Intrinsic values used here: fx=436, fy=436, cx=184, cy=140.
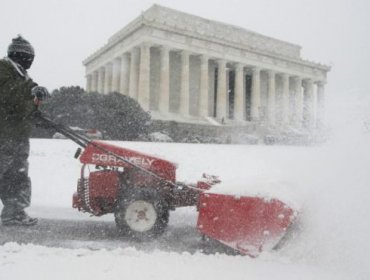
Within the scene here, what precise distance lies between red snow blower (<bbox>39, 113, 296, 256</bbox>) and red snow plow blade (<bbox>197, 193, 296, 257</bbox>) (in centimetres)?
1

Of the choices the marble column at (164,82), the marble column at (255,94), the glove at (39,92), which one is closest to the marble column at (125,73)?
the marble column at (164,82)

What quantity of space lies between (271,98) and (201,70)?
12.1 meters

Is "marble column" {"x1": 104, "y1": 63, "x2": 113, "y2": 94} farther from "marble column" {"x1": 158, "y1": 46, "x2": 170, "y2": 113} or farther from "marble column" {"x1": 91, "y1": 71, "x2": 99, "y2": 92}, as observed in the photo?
"marble column" {"x1": 158, "y1": 46, "x2": 170, "y2": 113}

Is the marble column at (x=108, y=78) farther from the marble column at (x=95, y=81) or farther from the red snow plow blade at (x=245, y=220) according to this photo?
the red snow plow blade at (x=245, y=220)

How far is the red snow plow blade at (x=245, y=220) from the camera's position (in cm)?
432

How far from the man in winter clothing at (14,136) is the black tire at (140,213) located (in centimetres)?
144

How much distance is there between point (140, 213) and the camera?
5.35 m

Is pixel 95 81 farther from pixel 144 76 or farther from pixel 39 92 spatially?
pixel 39 92

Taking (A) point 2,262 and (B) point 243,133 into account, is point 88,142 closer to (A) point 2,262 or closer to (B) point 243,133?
(A) point 2,262

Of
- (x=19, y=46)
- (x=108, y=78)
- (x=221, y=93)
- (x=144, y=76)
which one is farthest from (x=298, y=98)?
(x=19, y=46)

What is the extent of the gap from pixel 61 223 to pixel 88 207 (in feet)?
2.78

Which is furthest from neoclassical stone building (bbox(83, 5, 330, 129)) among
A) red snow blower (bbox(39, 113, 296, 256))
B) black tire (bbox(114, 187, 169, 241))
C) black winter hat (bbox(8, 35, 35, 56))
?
black tire (bbox(114, 187, 169, 241))

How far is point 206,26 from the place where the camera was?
48.8m

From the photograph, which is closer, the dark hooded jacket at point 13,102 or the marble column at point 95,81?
the dark hooded jacket at point 13,102
